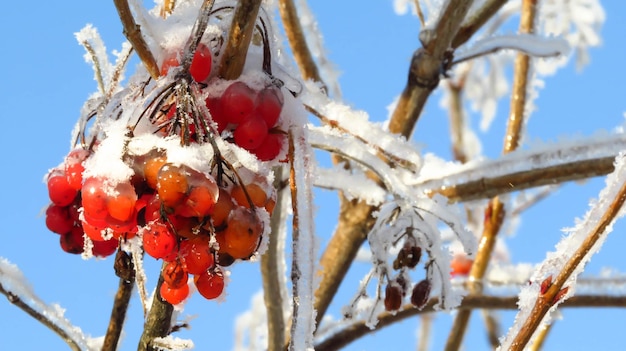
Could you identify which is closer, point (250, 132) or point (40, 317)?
point (250, 132)

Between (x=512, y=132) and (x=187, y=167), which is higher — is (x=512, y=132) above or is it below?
above

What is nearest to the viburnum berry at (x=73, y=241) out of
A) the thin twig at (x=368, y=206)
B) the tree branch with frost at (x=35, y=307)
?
the tree branch with frost at (x=35, y=307)

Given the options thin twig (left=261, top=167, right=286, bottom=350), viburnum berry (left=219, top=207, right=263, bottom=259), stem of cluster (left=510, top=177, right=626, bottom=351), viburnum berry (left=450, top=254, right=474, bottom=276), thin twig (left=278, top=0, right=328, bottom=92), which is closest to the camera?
stem of cluster (left=510, top=177, right=626, bottom=351)

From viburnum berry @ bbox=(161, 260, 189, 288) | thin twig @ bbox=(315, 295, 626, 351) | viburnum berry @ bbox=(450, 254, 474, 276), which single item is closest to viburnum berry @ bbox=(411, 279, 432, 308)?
thin twig @ bbox=(315, 295, 626, 351)

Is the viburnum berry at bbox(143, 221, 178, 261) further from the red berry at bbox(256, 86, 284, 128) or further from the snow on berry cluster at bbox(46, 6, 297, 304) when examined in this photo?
the red berry at bbox(256, 86, 284, 128)

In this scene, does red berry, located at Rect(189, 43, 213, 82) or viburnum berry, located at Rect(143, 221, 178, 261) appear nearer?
viburnum berry, located at Rect(143, 221, 178, 261)

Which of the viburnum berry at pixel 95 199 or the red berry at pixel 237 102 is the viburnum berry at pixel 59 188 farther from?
the red berry at pixel 237 102

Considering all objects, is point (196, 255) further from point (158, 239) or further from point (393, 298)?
point (393, 298)

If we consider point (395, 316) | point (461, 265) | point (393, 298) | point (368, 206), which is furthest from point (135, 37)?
point (461, 265)
